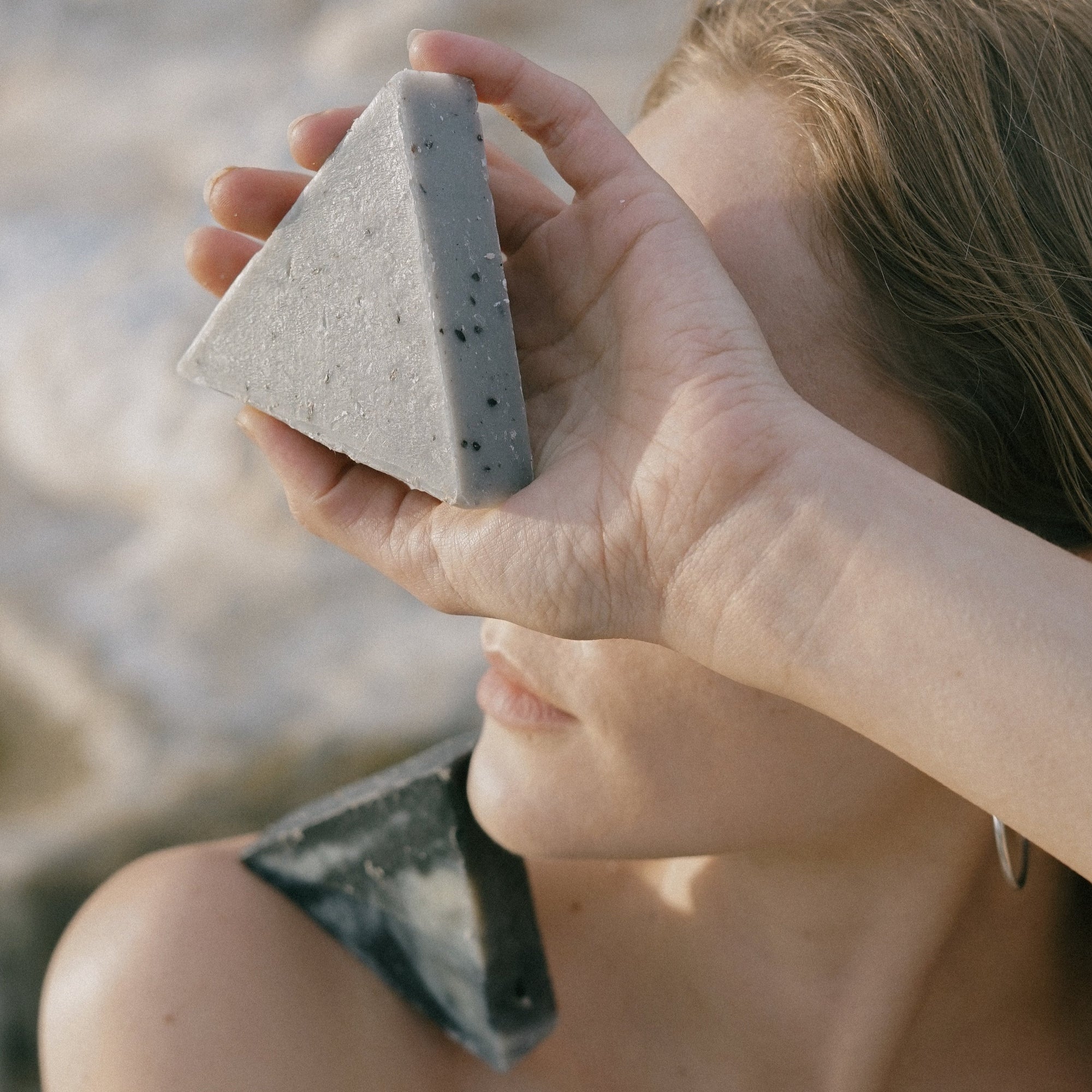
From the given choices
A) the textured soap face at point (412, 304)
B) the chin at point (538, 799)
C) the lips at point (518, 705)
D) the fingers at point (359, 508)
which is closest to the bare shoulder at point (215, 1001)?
the chin at point (538, 799)

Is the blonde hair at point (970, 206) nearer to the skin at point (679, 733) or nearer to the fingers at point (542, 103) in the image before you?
the skin at point (679, 733)

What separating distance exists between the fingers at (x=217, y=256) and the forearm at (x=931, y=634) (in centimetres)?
65

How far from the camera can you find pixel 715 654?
965 mm

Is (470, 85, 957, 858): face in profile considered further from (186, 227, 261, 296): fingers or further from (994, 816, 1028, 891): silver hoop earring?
(186, 227, 261, 296): fingers

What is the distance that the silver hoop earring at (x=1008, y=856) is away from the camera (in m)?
1.34

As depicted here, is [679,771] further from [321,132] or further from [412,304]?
[321,132]

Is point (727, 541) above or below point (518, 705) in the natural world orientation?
above

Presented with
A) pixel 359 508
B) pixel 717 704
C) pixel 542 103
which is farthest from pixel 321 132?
pixel 717 704

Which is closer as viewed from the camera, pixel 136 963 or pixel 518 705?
pixel 518 705

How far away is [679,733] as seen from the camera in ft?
3.76

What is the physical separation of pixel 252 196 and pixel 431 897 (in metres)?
0.90

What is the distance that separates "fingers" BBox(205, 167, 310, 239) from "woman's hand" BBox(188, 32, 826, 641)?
6 centimetres

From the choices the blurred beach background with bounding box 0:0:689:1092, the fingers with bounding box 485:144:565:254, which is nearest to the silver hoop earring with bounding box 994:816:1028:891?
the fingers with bounding box 485:144:565:254

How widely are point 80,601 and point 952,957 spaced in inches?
Result: 78.3
